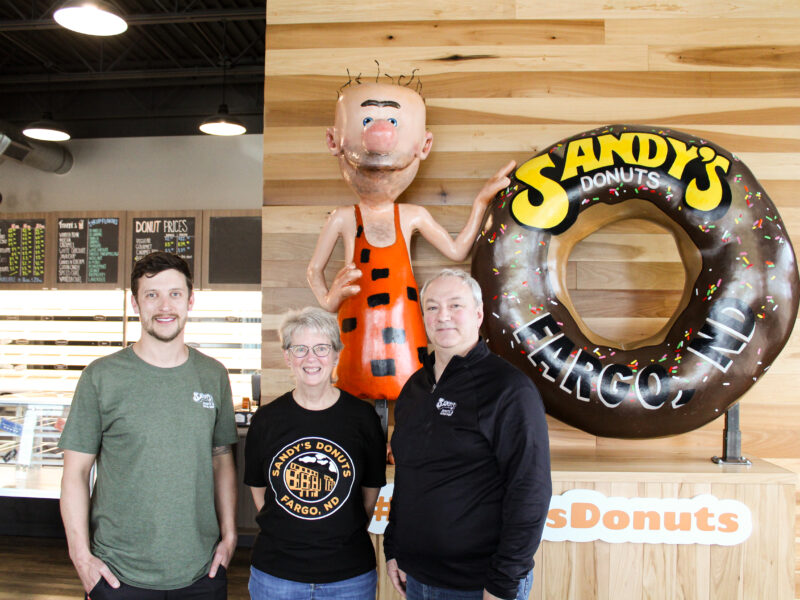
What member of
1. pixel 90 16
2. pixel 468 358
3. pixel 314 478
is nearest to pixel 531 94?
pixel 468 358

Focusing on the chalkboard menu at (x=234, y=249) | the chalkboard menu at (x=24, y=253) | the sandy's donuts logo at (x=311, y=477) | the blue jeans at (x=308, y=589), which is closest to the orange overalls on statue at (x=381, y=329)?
the sandy's donuts logo at (x=311, y=477)

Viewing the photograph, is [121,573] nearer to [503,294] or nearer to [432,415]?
[432,415]

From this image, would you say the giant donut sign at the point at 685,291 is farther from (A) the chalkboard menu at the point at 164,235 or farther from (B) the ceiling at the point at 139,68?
(A) the chalkboard menu at the point at 164,235

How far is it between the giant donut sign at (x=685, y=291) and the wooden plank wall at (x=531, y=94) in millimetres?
317

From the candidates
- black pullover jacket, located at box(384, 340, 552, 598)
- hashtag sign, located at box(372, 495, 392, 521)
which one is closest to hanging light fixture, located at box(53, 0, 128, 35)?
hashtag sign, located at box(372, 495, 392, 521)

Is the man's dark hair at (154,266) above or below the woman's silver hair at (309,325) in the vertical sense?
above

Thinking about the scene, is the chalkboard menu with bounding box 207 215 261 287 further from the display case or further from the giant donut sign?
the giant donut sign

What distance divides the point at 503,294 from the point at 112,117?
17.1 ft

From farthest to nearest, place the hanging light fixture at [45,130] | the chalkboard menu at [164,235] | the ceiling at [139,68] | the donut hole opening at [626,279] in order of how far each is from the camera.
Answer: the chalkboard menu at [164,235] < the hanging light fixture at [45,130] < the ceiling at [139,68] < the donut hole opening at [626,279]

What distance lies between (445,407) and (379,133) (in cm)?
93

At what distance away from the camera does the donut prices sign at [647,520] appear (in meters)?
1.78

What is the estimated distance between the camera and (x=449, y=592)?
1.24 m

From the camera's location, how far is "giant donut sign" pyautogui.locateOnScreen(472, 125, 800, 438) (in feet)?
5.78

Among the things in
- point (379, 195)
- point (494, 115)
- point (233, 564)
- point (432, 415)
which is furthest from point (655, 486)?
point (233, 564)
